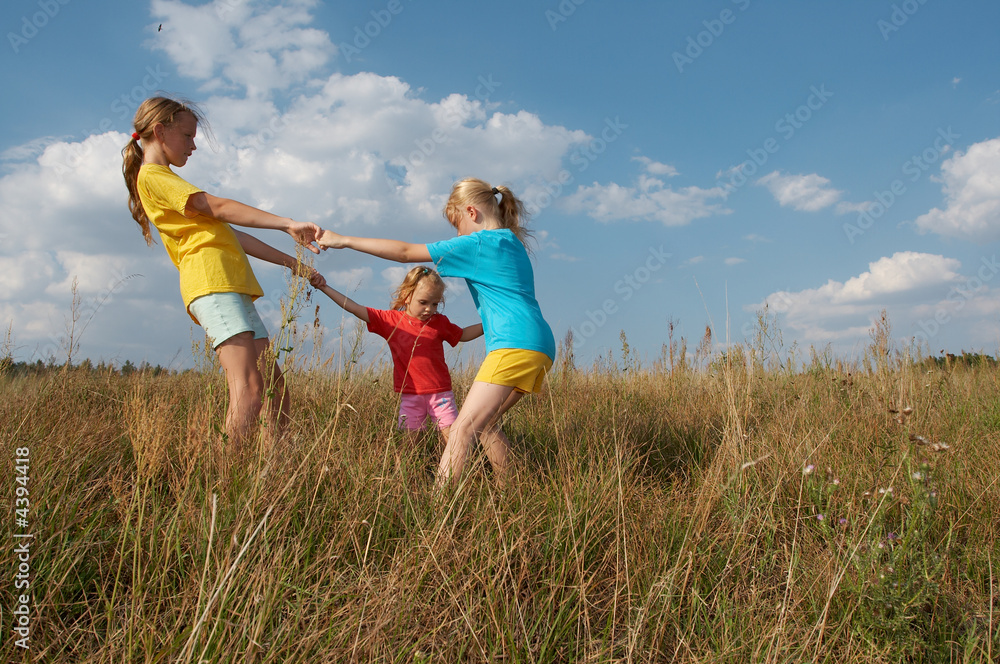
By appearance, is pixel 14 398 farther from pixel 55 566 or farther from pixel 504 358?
pixel 504 358

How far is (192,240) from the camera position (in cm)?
263

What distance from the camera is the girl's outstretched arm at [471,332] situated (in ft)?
12.6

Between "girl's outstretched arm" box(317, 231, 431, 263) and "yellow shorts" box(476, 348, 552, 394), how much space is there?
629 millimetres

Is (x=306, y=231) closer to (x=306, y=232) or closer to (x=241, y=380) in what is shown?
(x=306, y=232)

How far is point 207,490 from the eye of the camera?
6.75ft

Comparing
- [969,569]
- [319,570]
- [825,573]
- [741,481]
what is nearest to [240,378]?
[319,570]

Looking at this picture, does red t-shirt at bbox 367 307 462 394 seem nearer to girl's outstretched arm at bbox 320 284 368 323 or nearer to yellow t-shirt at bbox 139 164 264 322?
girl's outstretched arm at bbox 320 284 368 323

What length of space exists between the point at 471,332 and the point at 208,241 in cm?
177

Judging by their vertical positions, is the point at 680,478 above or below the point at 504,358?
below

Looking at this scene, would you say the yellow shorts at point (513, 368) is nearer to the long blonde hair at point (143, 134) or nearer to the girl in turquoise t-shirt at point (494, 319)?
the girl in turquoise t-shirt at point (494, 319)

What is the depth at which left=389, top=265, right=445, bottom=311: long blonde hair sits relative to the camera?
3.83m

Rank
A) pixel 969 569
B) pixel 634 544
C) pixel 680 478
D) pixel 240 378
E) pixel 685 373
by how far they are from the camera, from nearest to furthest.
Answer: pixel 634 544
pixel 969 569
pixel 240 378
pixel 680 478
pixel 685 373

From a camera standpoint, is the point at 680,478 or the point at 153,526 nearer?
the point at 153,526

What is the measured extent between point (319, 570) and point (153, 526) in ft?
1.90
